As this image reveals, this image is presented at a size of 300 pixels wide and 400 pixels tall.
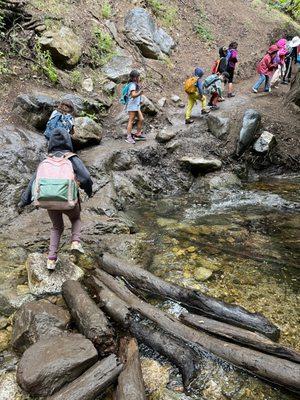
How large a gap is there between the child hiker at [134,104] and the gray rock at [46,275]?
20.1 feet

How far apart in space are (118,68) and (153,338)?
11.6m

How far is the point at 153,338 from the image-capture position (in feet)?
13.8

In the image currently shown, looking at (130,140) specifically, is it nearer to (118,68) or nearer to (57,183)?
(118,68)

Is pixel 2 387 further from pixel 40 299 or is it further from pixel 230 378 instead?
pixel 230 378

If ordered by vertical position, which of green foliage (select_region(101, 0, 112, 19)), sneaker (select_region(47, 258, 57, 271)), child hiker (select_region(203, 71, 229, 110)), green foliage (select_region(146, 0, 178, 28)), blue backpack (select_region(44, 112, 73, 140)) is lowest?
sneaker (select_region(47, 258, 57, 271))

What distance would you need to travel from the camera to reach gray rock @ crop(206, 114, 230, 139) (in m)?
11.6

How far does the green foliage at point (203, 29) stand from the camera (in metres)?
18.6

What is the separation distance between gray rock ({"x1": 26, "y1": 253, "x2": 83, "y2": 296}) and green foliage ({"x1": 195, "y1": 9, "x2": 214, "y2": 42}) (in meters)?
16.7

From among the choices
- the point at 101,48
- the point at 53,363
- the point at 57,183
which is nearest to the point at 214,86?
the point at 101,48

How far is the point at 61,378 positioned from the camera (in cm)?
349

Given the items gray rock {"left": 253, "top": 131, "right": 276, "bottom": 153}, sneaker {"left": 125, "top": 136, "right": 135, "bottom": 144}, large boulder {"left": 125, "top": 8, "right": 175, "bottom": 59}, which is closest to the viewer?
sneaker {"left": 125, "top": 136, "right": 135, "bottom": 144}

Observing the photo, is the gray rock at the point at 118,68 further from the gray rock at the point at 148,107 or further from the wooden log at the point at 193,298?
the wooden log at the point at 193,298

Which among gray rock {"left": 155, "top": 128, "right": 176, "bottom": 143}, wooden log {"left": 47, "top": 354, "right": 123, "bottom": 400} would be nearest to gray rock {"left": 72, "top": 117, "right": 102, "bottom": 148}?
gray rock {"left": 155, "top": 128, "right": 176, "bottom": 143}

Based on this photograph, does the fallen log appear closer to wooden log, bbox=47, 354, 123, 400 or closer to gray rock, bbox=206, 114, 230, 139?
wooden log, bbox=47, 354, 123, 400
